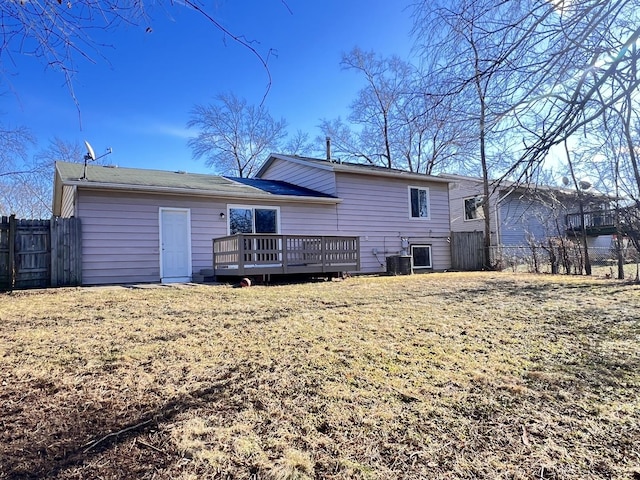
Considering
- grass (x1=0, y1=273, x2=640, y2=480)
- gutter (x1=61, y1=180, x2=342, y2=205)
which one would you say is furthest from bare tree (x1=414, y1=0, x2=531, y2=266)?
gutter (x1=61, y1=180, x2=342, y2=205)

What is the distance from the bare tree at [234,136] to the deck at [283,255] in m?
18.4

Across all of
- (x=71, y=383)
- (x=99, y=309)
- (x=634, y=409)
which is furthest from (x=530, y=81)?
(x=99, y=309)

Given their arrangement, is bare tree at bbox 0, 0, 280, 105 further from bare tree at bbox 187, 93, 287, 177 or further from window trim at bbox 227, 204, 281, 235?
bare tree at bbox 187, 93, 287, 177

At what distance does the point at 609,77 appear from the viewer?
10.1 ft

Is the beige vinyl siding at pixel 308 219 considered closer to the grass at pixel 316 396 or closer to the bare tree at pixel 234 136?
the grass at pixel 316 396

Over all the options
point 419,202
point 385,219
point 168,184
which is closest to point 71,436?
point 168,184

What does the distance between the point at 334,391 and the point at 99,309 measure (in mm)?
4269

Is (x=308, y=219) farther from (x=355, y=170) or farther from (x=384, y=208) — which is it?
(x=384, y=208)

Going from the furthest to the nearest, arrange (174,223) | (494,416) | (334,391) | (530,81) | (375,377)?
(174,223) → (530,81) → (375,377) → (334,391) → (494,416)

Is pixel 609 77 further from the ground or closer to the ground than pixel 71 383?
further from the ground

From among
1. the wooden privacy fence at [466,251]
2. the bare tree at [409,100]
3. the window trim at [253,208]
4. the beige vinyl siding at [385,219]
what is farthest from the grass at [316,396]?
the wooden privacy fence at [466,251]

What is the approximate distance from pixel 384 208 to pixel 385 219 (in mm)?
409

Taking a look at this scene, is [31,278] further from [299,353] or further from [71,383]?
[299,353]

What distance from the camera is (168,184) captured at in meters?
10.9
